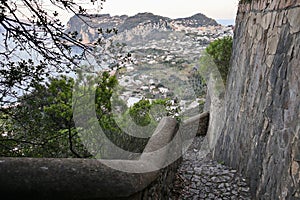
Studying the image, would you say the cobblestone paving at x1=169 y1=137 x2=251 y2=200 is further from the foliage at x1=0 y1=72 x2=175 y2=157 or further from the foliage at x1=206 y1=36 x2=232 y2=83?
the foliage at x1=206 y1=36 x2=232 y2=83

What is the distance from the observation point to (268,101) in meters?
2.68

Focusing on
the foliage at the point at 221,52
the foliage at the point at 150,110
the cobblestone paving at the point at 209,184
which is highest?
the foliage at the point at 221,52

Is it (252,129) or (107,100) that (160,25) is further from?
(252,129)

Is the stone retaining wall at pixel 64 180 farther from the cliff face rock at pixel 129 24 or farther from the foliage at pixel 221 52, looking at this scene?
the foliage at pixel 221 52

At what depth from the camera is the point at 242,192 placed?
300 cm

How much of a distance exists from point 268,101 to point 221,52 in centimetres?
368

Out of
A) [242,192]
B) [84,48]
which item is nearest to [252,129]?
[242,192]

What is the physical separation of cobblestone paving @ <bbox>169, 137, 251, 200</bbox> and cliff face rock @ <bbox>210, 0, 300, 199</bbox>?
0.52ft

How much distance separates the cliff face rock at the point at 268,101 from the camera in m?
2.08

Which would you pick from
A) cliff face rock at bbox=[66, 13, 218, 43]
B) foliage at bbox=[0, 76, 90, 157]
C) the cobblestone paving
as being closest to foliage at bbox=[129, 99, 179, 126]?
cliff face rock at bbox=[66, 13, 218, 43]

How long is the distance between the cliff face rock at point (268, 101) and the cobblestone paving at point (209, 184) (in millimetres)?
160

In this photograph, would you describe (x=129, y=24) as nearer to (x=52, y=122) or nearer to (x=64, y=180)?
(x=52, y=122)

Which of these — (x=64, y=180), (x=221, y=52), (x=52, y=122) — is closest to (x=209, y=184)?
(x=52, y=122)

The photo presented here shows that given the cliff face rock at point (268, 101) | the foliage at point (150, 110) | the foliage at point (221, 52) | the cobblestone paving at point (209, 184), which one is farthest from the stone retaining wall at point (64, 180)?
the foliage at point (221, 52)
